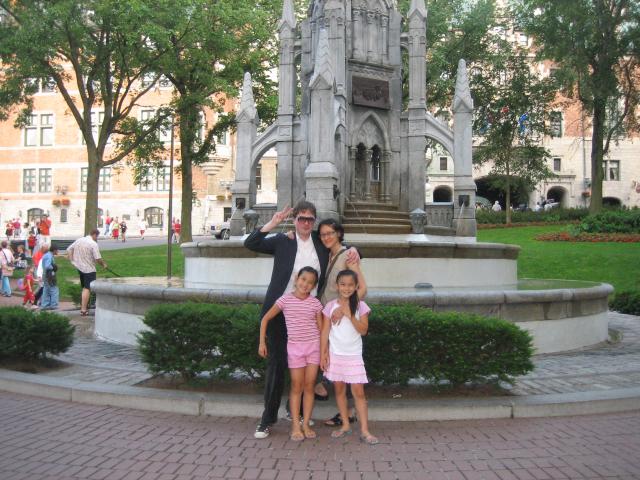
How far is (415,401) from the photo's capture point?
584 cm

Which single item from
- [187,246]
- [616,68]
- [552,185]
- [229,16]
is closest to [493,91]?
[616,68]

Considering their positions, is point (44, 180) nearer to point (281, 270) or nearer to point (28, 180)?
point (28, 180)

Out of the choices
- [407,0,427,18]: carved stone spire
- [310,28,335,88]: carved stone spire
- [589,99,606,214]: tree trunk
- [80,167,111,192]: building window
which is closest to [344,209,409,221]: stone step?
[310,28,335,88]: carved stone spire

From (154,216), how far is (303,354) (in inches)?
2161

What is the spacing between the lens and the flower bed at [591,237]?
85.4 ft

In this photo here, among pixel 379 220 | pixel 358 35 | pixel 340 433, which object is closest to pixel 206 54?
pixel 358 35

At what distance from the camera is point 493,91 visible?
40.0m

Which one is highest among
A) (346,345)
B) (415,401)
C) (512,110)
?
(512,110)

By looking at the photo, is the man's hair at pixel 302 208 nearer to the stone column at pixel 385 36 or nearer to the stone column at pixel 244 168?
the stone column at pixel 385 36

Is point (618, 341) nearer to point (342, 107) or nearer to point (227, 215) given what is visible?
point (342, 107)

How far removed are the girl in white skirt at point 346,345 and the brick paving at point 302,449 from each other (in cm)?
30

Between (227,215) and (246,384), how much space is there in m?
51.9

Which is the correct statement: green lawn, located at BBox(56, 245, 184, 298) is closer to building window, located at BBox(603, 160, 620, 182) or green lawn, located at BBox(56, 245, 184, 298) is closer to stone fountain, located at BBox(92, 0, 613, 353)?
stone fountain, located at BBox(92, 0, 613, 353)

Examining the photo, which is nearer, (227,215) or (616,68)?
(616,68)
